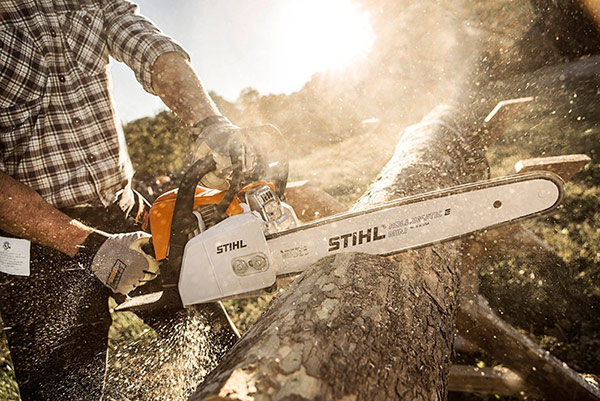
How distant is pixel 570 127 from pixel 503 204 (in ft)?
16.7

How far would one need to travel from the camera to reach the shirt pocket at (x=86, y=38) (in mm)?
1716

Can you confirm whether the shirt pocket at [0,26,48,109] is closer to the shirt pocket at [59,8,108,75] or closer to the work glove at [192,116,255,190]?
the shirt pocket at [59,8,108,75]

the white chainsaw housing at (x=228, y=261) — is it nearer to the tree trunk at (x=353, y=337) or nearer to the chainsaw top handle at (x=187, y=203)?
the chainsaw top handle at (x=187, y=203)

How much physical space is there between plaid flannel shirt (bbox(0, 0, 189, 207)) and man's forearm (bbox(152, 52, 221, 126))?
0.06m

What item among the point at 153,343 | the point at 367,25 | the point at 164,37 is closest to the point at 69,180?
the point at 164,37

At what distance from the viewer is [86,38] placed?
176 cm

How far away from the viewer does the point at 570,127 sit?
4.74 m

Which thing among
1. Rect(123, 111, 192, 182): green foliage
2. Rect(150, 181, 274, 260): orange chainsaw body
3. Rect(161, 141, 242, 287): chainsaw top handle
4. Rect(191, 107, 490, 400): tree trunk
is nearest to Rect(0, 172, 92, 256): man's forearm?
Rect(150, 181, 274, 260): orange chainsaw body

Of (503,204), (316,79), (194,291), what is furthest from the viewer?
(316,79)

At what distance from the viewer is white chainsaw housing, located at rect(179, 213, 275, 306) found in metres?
1.18

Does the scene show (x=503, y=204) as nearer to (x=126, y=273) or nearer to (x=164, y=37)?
(x=126, y=273)

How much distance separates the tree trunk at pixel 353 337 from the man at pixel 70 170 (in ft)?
2.42

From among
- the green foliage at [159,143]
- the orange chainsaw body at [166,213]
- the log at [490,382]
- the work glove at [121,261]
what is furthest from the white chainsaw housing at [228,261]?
the green foliage at [159,143]

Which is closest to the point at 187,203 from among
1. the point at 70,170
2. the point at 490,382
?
the point at 70,170
